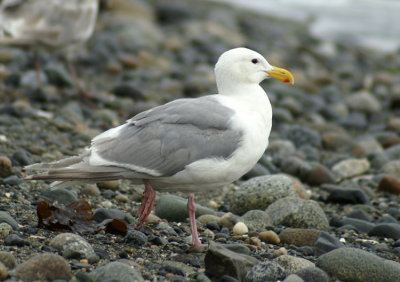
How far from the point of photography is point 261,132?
4.53m

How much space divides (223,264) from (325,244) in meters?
1.12

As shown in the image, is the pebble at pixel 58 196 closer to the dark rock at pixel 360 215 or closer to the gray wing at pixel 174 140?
the gray wing at pixel 174 140

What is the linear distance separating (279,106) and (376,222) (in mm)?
4935

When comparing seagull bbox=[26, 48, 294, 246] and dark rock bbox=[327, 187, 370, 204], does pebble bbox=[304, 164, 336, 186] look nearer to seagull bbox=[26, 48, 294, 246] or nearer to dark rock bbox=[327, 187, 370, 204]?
dark rock bbox=[327, 187, 370, 204]

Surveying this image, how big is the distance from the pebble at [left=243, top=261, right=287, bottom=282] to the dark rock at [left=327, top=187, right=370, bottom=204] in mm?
2589

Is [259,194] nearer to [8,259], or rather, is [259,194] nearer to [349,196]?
[349,196]

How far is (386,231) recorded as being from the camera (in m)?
5.33

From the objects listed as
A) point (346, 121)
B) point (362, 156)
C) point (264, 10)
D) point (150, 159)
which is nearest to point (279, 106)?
point (346, 121)

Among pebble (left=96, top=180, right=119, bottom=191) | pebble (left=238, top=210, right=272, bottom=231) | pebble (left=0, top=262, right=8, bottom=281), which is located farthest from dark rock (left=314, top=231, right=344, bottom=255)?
A: pebble (left=0, top=262, right=8, bottom=281)

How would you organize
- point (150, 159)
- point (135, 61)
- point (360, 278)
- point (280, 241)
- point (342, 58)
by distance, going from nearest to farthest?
1. point (360, 278)
2. point (150, 159)
3. point (280, 241)
4. point (135, 61)
5. point (342, 58)

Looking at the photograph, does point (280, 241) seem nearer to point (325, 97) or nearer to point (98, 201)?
point (98, 201)

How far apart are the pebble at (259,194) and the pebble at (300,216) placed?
302 mm

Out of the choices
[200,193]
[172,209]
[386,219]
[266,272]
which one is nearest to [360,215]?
[386,219]

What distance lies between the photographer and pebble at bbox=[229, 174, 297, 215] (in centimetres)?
573
